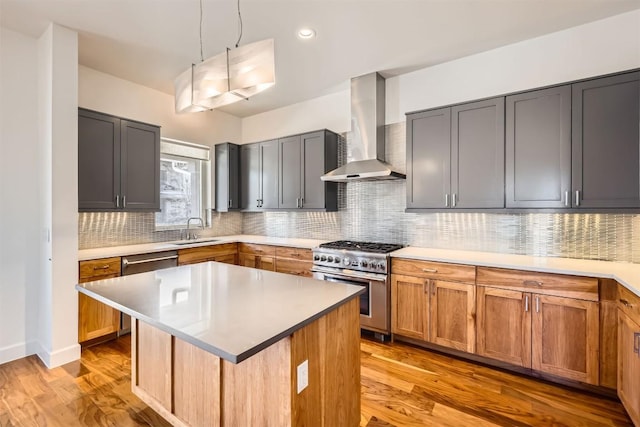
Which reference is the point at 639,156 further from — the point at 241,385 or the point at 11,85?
the point at 11,85

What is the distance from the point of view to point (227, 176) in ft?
15.2

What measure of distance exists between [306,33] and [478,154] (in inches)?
76.4

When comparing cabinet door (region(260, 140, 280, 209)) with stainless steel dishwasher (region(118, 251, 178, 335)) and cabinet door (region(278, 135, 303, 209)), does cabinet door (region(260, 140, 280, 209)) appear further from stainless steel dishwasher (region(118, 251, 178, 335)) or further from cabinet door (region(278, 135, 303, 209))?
stainless steel dishwasher (region(118, 251, 178, 335))

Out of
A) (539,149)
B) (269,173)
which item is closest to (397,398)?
(539,149)

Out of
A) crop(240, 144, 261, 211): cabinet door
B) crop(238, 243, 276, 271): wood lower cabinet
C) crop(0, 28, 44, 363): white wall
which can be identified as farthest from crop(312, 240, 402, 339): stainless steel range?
crop(0, 28, 44, 363): white wall

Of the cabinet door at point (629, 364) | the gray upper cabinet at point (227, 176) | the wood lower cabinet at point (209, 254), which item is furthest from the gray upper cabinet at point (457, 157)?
the gray upper cabinet at point (227, 176)

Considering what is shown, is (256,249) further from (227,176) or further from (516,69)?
(516,69)

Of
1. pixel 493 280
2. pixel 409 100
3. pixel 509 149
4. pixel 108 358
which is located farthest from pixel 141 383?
pixel 409 100

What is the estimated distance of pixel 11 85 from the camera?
8.93 feet

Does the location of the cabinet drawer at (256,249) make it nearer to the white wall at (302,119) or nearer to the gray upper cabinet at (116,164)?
the gray upper cabinet at (116,164)

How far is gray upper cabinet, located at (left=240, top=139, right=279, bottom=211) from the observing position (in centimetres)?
442

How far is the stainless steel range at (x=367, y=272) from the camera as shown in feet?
10.1

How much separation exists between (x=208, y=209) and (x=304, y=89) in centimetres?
231

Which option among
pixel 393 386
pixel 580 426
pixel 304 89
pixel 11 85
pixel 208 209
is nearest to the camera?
pixel 580 426
